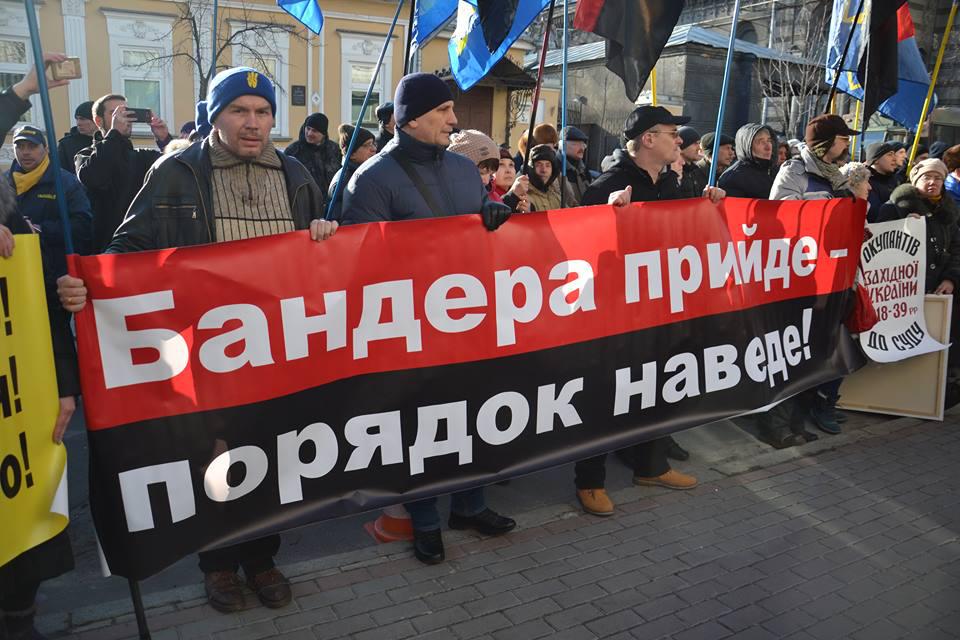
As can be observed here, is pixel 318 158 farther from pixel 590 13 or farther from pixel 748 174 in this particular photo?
pixel 748 174

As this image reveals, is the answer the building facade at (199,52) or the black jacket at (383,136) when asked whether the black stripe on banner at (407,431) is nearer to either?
the black jacket at (383,136)

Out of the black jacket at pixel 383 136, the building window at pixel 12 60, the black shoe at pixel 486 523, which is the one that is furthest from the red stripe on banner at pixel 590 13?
the building window at pixel 12 60

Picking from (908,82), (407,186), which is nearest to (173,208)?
(407,186)

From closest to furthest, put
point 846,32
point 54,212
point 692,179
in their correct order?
point 54,212, point 692,179, point 846,32

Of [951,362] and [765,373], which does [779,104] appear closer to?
[951,362]

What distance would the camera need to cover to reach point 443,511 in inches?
168

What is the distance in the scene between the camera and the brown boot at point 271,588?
127 inches

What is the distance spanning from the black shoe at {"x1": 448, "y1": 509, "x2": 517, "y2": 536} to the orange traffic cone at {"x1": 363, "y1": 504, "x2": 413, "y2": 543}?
257 millimetres

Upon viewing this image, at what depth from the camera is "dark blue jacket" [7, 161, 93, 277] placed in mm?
5020

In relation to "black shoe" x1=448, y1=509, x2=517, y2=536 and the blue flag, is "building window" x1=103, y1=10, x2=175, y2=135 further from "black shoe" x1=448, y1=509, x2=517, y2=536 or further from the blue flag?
"black shoe" x1=448, y1=509, x2=517, y2=536

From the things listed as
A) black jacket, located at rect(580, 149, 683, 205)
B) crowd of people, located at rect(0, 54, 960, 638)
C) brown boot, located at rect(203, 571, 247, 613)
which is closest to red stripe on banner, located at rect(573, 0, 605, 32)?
crowd of people, located at rect(0, 54, 960, 638)

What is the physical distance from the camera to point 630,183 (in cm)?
439

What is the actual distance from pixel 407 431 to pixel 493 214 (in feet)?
3.26

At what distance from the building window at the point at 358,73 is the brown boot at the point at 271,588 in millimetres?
22234
